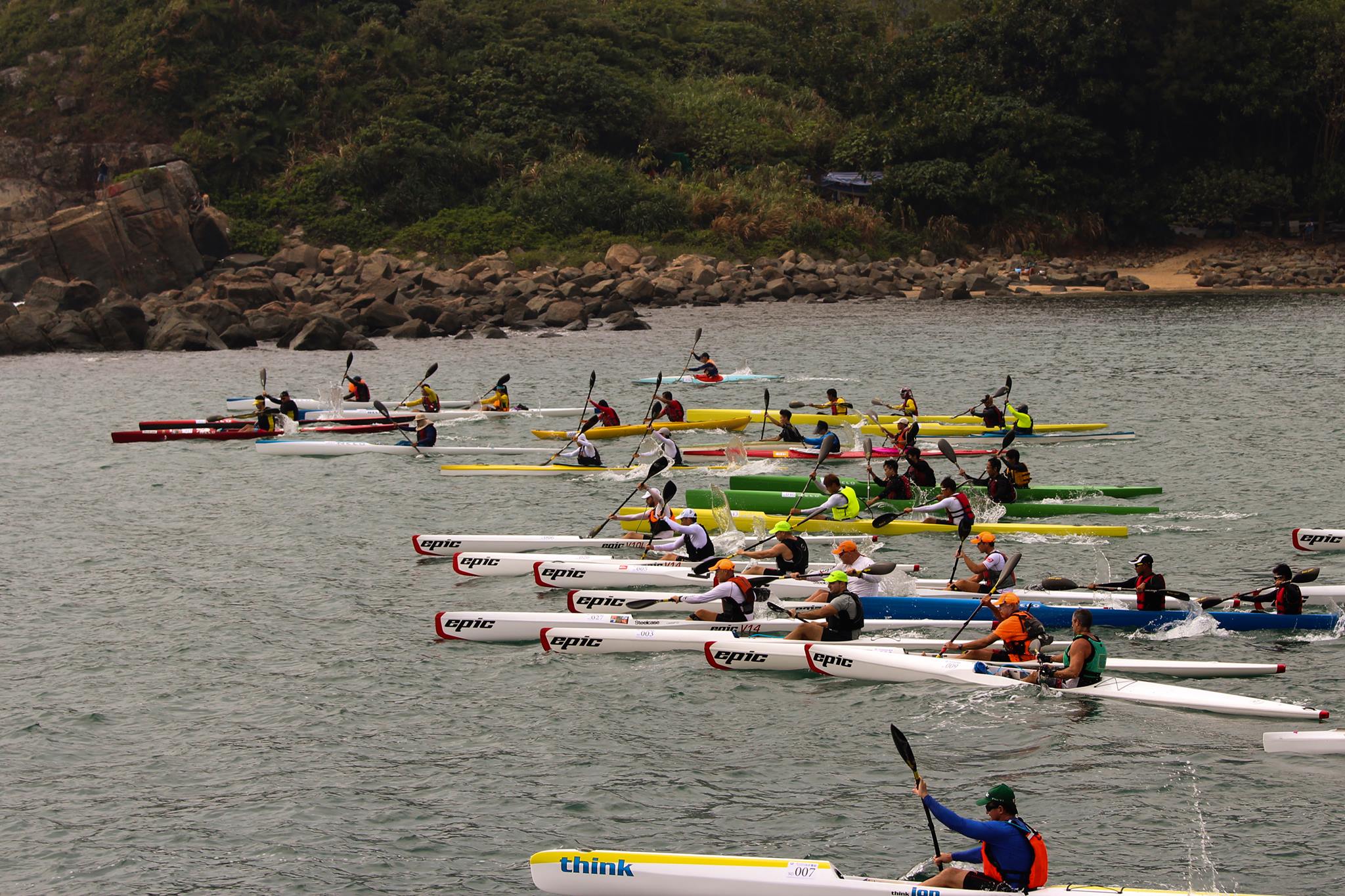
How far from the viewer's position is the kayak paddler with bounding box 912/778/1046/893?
1069 cm

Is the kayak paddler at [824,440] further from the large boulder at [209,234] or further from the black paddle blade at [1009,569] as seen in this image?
the large boulder at [209,234]

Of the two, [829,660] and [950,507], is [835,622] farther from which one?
[950,507]

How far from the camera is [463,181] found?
74938 mm

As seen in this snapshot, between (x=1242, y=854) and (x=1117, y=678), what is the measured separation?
11.7 feet

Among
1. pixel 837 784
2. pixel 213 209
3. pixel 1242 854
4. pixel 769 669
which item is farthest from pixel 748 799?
pixel 213 209

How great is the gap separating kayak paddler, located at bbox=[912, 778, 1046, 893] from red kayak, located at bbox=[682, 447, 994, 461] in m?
17.5

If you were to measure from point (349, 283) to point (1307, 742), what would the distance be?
53.6 meters

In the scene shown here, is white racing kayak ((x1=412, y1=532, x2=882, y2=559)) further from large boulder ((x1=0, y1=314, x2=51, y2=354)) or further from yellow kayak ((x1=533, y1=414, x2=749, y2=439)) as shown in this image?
large boulder ((x1=0, y1=314, x2=51, y2=354))

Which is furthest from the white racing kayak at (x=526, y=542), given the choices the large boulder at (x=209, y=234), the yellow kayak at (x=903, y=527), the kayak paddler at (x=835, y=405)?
the large boulder at (x=209, y=234)

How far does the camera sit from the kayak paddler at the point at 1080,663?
50.2ft

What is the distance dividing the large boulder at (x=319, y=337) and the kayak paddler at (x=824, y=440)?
25.9 m

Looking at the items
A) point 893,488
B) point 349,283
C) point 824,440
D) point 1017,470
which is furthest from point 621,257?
point 893,488

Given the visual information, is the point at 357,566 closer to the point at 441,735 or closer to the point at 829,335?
the point at 441,735

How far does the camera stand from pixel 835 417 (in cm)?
3322
